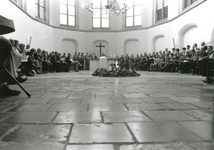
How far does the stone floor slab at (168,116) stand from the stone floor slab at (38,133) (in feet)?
2.44

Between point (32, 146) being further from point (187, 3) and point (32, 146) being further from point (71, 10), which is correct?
point (71, 10)

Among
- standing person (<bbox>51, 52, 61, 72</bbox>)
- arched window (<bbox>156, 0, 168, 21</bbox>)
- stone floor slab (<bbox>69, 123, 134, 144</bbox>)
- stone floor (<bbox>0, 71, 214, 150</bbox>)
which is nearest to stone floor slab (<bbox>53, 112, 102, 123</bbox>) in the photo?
stone floor (<bbox>0, 71, 214, 150</bbox>)

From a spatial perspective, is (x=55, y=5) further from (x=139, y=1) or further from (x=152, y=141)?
(x=152, y=141)

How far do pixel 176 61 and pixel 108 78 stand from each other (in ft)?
21.6

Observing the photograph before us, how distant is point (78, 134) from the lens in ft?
4.18

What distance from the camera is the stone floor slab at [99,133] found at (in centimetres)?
118

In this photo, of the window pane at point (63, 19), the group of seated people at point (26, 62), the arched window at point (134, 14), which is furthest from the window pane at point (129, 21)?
the window pane at point (63, 19)

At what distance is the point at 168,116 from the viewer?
1.75 metres

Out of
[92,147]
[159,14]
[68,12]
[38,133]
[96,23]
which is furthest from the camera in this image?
[96,23]

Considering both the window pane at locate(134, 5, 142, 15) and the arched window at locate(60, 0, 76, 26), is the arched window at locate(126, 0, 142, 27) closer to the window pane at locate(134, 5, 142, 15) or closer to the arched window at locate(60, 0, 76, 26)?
the window pane at locate(134, 5, 142, 15)

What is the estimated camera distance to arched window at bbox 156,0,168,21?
51.7ft

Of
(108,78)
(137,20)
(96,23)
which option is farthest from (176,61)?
(96,23)

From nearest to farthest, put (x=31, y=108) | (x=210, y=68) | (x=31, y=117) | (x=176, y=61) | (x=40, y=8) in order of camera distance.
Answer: (x=31, y=117), (x=31, y=108), (x=210, y=68), (x=176, y=61), (x=40, y=8)

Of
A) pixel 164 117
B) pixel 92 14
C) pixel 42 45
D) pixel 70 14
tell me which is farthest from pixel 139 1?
pixel 164 117
